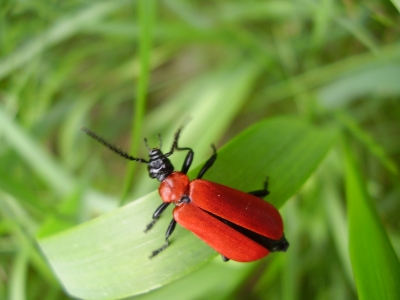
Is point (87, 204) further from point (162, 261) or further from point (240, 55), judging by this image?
point (240, 55)

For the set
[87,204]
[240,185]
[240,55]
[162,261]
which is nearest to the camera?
[162,261]

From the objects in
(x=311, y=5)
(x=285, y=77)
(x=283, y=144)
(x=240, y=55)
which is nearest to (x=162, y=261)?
(x=283, y=144)

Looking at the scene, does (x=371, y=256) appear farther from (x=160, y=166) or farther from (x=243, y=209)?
(x=160, y=166)

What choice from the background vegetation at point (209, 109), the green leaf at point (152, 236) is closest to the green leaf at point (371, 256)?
the background vegetation at point (209, 109)

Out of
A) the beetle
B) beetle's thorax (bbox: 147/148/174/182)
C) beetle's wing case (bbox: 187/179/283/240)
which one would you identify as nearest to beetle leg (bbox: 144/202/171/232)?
the beetle

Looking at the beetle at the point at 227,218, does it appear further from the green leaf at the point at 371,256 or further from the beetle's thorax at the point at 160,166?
the green leaf at the point at 371,256

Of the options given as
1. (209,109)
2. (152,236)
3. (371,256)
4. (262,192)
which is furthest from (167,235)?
(209,109)

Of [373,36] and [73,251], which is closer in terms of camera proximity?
[73,251]
